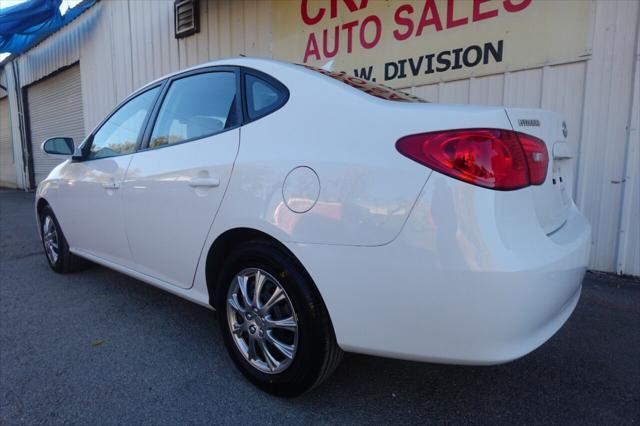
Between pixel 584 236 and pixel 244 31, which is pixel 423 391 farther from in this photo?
pixel 244 31

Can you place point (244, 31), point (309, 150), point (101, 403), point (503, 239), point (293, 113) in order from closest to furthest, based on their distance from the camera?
point (503, 239) < point (309, 150) < point (293, 113) < point (101, 403) < point (244, 31)

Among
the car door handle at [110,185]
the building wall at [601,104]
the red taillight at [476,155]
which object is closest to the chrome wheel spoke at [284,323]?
the red taillight at [476,155]

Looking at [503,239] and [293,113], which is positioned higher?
[293,113]

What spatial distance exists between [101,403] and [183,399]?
0.38m

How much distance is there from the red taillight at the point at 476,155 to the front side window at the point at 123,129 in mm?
2038

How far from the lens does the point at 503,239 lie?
1353mm

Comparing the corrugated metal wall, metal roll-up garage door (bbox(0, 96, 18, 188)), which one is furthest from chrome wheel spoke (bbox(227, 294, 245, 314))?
metal roll-up garage door (bbox(0, 96, 18, 188))

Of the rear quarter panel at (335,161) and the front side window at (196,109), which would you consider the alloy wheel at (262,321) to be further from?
the front side window at (196,109)

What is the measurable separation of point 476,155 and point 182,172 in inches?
60.4

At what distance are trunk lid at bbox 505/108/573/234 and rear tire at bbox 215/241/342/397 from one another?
38.3 inches

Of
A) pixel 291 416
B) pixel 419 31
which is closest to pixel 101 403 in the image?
pixel 291 416

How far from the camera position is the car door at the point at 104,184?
2.77 m

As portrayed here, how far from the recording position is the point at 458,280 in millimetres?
1354

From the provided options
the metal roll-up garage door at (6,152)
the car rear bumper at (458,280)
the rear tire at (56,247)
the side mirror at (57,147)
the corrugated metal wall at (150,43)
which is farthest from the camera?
the metal roll-up garage door at (6,152)
